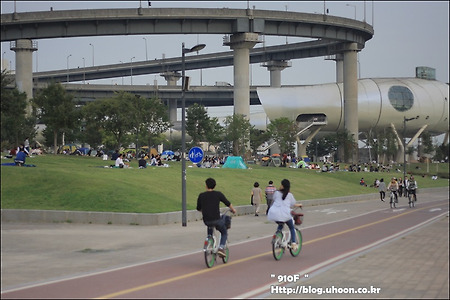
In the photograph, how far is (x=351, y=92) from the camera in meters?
107

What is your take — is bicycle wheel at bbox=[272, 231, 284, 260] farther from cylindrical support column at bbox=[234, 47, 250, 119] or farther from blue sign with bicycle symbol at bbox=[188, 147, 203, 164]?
cylindrical support column at bbox=[234, 47, 250, 119]

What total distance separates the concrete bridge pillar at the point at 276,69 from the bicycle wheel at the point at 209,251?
402ft

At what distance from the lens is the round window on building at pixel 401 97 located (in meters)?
139

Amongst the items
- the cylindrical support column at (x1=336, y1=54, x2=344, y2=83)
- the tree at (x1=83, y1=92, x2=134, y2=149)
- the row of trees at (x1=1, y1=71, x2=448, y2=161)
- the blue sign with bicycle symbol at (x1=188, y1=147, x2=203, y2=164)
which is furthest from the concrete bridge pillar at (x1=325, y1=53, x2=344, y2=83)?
the blue sign with bicycle symbol at (x1=188, y1=147, x2=203, y2=164)

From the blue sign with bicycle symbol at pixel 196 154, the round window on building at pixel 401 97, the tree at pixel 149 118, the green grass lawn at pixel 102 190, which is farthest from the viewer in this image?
the round window on building at pixel 401 97

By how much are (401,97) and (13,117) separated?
9078cm

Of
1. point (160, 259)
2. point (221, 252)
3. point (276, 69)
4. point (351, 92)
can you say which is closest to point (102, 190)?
point (160, 259)

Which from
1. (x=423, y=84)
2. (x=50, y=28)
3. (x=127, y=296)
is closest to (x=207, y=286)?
(x=127, y=296)

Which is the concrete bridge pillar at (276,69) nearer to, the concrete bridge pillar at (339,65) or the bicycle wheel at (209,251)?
the concrete bridge pillar at (339,65)

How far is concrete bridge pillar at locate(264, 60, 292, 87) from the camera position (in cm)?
13650

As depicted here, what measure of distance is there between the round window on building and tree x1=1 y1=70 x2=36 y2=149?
251ft

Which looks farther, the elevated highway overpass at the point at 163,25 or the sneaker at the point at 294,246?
the elevated highway overpass at the point at 163,25

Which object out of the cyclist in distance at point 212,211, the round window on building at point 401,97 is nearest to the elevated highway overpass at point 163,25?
the round window on building at point 401,97

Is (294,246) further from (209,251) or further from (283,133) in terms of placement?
(283,133)
